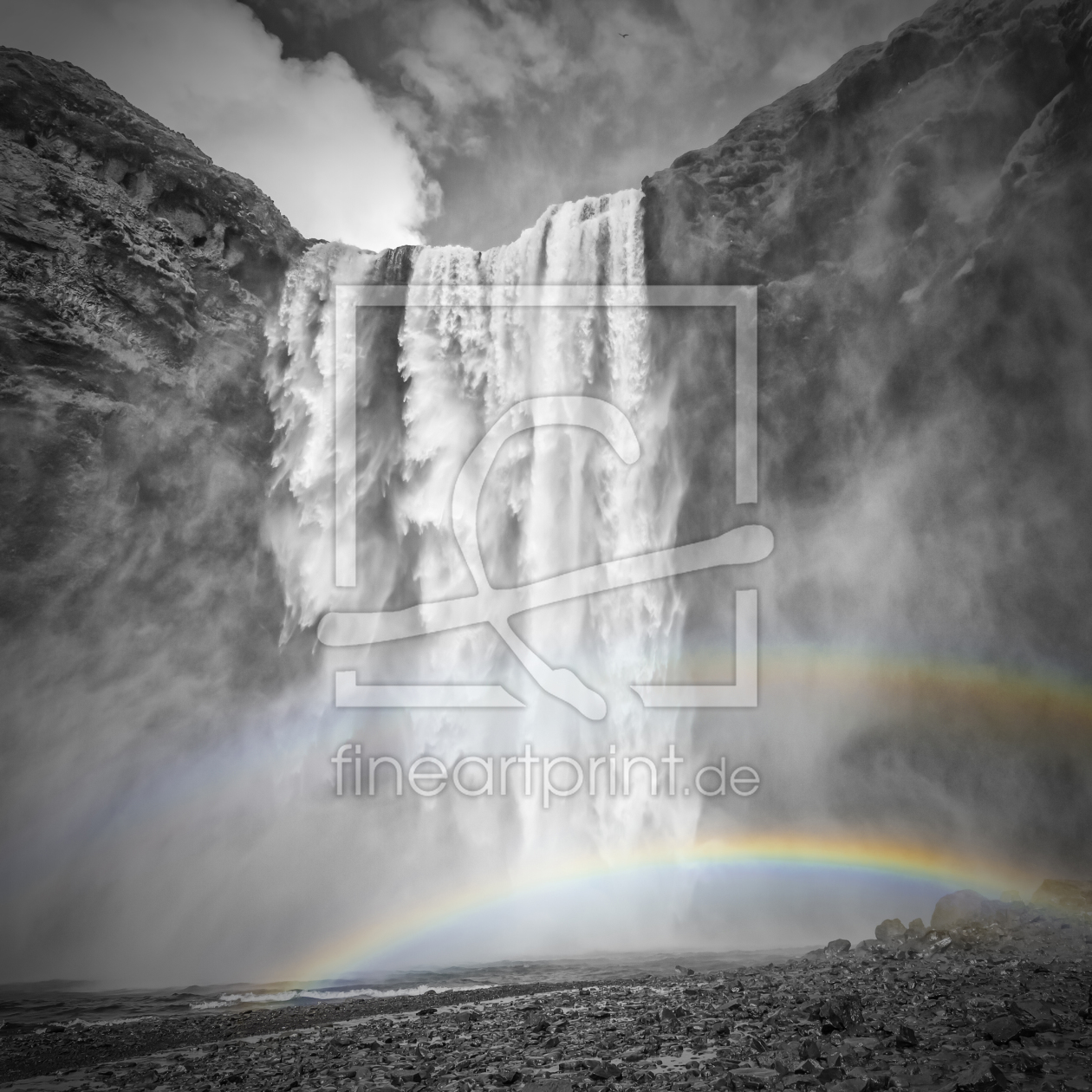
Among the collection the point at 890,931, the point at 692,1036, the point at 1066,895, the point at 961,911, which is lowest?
the point at 890,931

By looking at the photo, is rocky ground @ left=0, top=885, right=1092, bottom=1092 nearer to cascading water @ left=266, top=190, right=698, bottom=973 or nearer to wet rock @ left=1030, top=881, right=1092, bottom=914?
wet rock @ left=1030, top=881, right=1092, bottom=914

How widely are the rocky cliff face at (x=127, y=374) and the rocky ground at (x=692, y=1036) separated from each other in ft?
43.3

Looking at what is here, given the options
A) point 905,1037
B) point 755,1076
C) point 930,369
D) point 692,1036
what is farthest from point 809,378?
point 755,1076

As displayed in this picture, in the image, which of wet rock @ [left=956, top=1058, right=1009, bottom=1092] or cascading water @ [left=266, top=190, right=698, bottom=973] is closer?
wet rock @ [left=956, top=1058, right=1009, bottom=1092]

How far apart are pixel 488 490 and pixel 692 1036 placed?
17365 millimetres

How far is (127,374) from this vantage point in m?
21.2

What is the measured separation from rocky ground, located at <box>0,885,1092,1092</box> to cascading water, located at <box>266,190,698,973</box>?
390 inches

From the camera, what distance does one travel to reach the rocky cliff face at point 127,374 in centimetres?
1986

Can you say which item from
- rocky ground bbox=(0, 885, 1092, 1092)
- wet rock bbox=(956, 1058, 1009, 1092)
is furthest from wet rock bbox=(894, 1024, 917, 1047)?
wet rock bbox=(956, 1058, 1009, 1092)

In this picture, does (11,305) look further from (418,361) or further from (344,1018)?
(344,1018)

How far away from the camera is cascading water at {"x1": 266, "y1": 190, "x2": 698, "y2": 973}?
21328 mm

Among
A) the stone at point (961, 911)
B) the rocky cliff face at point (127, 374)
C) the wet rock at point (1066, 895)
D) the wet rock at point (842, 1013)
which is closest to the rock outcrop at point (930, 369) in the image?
the wet rock at point (1066, 895)

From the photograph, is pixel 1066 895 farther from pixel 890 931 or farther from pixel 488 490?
pixel 488 490

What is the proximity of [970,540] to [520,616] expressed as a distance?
1272cm
